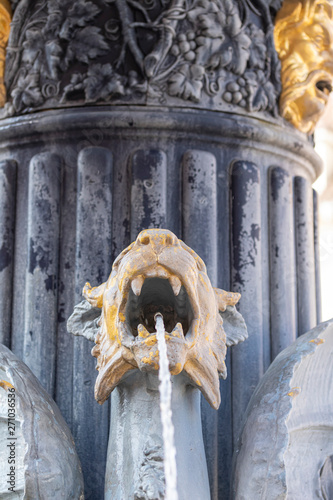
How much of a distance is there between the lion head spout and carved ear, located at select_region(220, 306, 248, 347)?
7cm

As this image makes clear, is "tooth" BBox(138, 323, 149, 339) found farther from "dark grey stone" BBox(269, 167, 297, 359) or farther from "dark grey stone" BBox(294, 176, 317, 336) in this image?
"dark grey stone" BBox(294, 176, 317, 336)

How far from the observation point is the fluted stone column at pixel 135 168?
2.39m

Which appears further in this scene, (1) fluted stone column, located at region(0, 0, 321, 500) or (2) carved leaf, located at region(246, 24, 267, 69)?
(2) carved leaf, located at region(246, 24, 267, 69)

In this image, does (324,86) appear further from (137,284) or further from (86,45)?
(137,284)

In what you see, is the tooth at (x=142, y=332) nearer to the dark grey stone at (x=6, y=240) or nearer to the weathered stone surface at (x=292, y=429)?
the weathered stone surface at (x=292, y=429)

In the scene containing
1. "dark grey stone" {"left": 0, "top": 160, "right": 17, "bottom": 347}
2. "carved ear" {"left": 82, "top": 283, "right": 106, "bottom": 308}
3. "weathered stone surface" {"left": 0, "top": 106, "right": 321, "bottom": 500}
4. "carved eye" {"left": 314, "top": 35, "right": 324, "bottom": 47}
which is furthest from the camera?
"carved eye" {"left": 314, "top": 35, "right": 324, "bottom": 47}

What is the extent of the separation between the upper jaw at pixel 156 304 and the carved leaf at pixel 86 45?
108 centimetres

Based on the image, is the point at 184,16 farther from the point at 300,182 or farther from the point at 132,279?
the point at 132,279

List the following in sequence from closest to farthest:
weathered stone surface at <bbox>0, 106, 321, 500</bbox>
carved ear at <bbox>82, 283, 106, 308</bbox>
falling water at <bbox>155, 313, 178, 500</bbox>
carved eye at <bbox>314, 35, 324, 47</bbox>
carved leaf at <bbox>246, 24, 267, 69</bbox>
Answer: falling water at <bbox>155, 313, 178, 500</bbox>
carved ear at <bbox>82, 283, 106, 308</bbox>
weathered stone surface at <bbox>0, 106, 321, 500</bbox>
carved leaf at <bbox>246, 24, 267, 69</bbox>
carved eye at <bbox>314, 35, 324, 47</bbox>

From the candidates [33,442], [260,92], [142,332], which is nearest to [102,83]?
[260,92]

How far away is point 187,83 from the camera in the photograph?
246 centimetres

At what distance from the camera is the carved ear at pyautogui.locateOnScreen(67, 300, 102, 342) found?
1964 millimetres

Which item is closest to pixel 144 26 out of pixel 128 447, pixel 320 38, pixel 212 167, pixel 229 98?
pixel 229 98

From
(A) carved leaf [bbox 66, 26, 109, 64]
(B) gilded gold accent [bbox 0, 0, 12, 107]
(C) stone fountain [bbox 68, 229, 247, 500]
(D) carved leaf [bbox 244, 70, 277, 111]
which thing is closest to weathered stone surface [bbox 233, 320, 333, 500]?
(C) stone fountain [bbox 68, 229, 247, 500]
